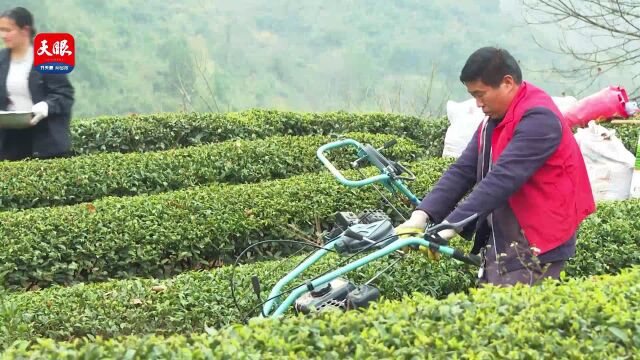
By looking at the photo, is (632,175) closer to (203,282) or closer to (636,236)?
(636,236)

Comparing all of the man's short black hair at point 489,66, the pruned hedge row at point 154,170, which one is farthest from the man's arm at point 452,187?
the pruned hedge row at point 154,170

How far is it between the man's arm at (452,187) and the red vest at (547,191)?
0.32 m

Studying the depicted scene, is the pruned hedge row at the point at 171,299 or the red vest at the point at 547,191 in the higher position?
the red vest at the point at 547,191

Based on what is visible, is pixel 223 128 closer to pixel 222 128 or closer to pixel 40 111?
pixel 222 128

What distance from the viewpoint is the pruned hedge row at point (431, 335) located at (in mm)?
2934

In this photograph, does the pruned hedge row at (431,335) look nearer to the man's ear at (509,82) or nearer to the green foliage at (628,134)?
the man's ear at (509,82)

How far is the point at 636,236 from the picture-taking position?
591 cm

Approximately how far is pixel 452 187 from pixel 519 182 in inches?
19.2

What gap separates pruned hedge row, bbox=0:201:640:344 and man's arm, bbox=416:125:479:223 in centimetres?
83

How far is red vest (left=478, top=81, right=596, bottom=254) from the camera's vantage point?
4.04 m

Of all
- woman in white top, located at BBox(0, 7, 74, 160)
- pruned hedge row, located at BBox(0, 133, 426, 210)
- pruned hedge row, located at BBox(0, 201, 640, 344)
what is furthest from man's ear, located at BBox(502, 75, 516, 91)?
pruned hedge row, located at BBox(0, 133, 426, 210)

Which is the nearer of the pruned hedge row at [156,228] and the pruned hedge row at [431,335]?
the pruned hedge row at [431,335]

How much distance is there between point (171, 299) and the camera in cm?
512

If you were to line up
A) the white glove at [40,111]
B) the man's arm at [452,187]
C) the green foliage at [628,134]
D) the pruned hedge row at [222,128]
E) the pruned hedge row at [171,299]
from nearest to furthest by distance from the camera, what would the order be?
the man's arm at [452,187], the pruned hedge row at [171,299], the white glove at [40,111], the green foliage at [628,134], the pruned hedge row at [222,128]
